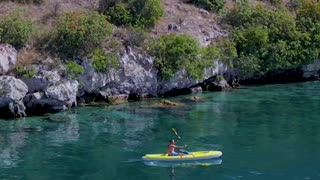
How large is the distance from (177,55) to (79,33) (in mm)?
10143

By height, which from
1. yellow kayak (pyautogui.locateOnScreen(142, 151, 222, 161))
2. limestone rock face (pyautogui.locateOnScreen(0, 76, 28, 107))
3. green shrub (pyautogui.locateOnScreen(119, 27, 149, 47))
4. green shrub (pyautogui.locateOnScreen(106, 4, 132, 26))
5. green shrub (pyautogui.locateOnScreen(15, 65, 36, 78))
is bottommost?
yellow kayak (pyautogui.locateOnScreen(142, 151, 222, 161))

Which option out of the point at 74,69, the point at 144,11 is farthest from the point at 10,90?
the point at 144,11

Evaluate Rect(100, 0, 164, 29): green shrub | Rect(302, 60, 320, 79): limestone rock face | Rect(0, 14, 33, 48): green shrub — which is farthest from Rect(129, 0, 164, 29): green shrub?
Rect(302, 60, 320, 79): limestone rock face

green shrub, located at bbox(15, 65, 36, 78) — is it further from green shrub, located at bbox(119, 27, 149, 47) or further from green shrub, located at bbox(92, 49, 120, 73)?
green shrub, located at bbox(119, 27, 149, 47)

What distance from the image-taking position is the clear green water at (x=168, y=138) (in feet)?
105

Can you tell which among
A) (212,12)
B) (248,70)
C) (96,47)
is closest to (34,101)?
(96,47)

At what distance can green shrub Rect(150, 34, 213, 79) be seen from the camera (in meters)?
58.3

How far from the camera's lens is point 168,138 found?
132 ft

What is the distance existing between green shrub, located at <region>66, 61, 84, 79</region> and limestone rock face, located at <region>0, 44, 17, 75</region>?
4.57m

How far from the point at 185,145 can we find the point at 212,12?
36308 mm

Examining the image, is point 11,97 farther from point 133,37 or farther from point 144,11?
point 144,11

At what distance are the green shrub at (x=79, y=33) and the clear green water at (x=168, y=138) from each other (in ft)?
20.2

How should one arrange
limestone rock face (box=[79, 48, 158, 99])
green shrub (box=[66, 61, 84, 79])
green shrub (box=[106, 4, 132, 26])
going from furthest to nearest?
1. green shrub (box=[106, 4, 132, 26])
2. limestone rock face (box=[79, 48, 158, 99])
3. green shrub (box=[66, 61, 84, 79])

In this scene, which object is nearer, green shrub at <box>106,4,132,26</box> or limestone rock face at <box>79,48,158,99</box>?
limestone rock face at <box>79,48,158,99</box>
